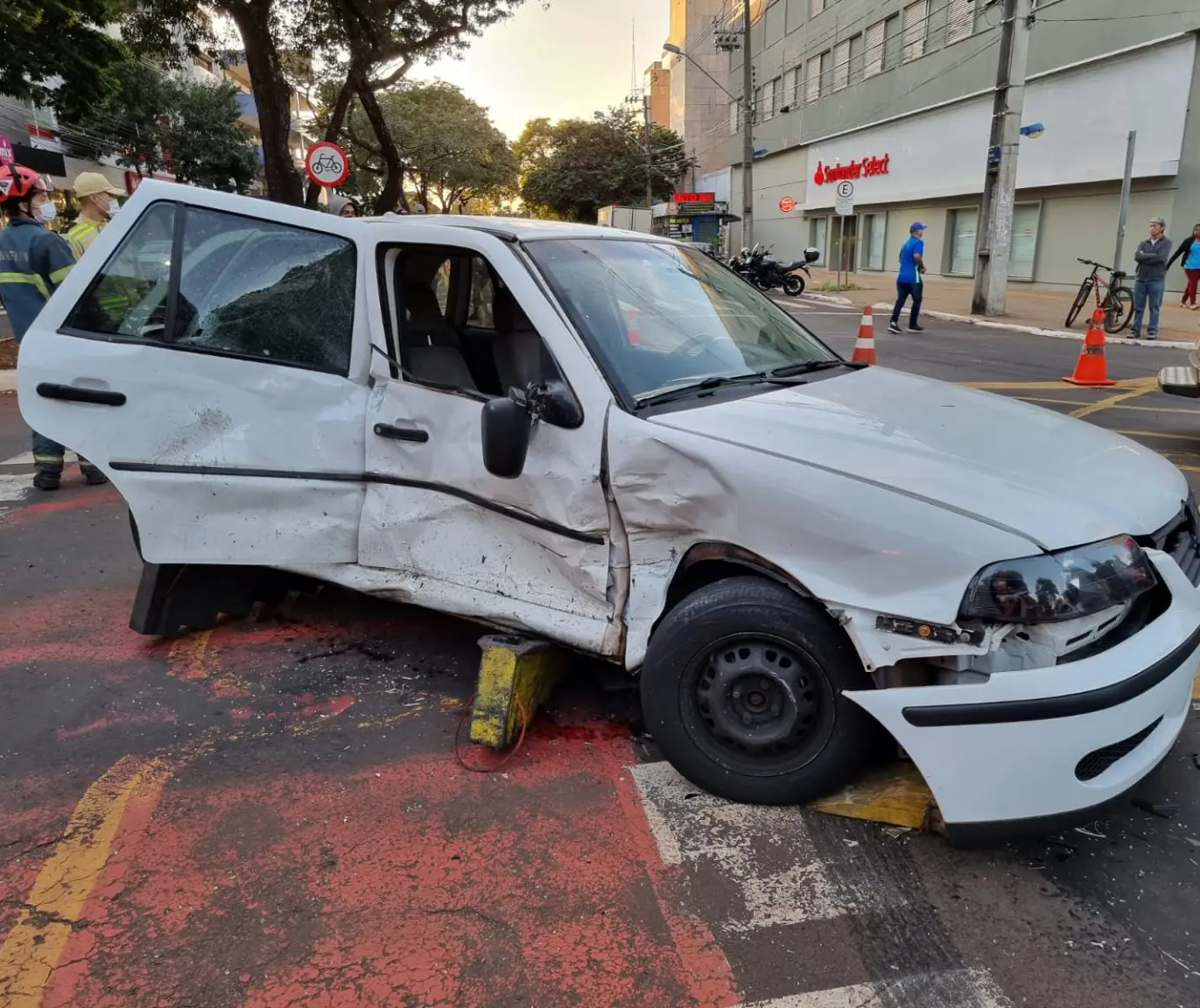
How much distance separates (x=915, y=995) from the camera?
2.05 meters

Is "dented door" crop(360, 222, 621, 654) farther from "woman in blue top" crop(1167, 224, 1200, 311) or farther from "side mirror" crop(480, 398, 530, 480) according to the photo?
"woman in blue top" crop(1167, 224, 1200, 311)

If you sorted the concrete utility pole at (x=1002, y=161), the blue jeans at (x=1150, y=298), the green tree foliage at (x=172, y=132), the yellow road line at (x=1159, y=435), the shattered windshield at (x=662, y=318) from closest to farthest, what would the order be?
the shattered windshield at (x=662, y=318), the yellow road line at (x=1159, y=435), the blue jeans at (x=1150, y=298), the concrete utility pole at (x=1002, y=161), the green tree foliage at (x=172, y=132)

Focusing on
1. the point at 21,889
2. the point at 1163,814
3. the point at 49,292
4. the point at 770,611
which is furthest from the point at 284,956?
the point at 49,292

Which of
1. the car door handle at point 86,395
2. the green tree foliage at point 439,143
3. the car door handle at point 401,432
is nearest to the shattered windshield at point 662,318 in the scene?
the car door handle at point 401,432

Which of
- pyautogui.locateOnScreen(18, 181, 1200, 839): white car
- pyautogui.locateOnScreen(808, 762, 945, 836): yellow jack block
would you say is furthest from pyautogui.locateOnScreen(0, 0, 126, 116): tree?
pyautogui.locateOnScreen(808, 762, 945, 836): yellow jack block

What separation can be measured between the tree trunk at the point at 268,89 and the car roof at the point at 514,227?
13504 millimetres

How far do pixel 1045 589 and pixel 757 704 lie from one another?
0.88 meters

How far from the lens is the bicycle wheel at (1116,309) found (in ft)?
46.7

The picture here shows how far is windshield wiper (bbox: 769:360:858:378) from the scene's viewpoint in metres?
3.31

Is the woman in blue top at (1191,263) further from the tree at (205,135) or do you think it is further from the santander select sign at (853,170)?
the tree at (205,135)

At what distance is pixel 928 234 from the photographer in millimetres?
29891

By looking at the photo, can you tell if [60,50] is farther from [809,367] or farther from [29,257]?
[809,367]

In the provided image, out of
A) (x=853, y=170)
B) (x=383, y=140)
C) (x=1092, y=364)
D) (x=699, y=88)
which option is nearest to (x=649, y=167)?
(x=699, y=88)

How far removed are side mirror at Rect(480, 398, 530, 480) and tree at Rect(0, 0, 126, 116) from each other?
14.1 m
